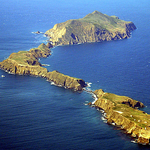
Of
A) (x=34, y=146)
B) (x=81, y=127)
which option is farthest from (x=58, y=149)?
(x=81, y=127)

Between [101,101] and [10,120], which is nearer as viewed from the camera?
[10,120]

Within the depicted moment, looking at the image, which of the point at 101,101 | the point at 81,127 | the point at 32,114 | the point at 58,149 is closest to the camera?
the point at 58,149

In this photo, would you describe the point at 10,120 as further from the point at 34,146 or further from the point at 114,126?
the point at 114,126

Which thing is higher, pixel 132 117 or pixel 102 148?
pixel 132 117

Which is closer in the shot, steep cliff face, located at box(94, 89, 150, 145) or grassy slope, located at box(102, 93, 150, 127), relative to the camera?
steep cliff face, located at box(94, 89, 150, 145)

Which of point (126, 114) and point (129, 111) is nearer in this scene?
point (126, 114)

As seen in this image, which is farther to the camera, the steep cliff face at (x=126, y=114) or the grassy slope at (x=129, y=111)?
the grassy slope at (x=129, y=111)

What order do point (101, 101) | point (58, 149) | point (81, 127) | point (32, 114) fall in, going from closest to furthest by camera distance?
point (58, 149), point (81, 127), point (32, 114), point (101, 101)

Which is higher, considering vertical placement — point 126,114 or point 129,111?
point 129,111
